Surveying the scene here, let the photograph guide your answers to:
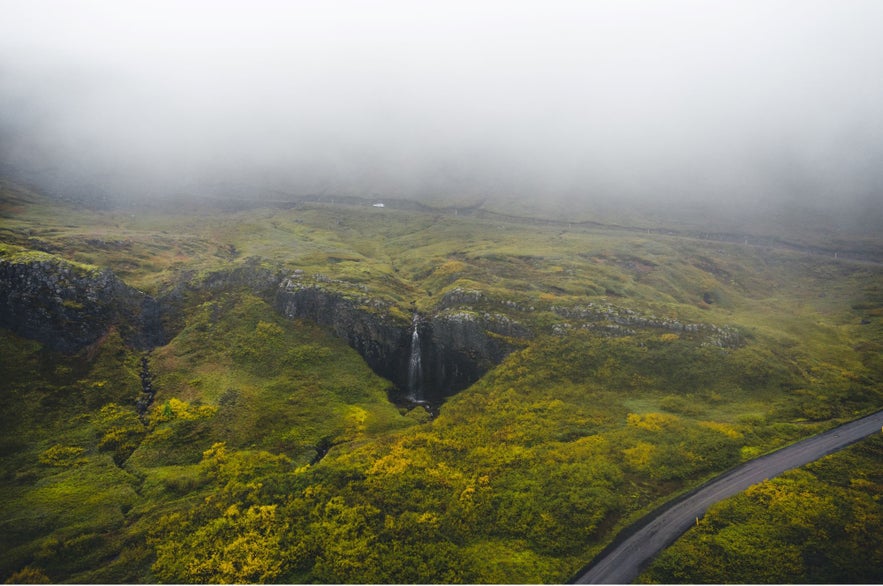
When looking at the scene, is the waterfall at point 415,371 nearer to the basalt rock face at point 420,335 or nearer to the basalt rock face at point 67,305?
the basalt rock face at point 420,335

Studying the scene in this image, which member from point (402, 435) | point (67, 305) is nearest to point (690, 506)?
point (402, 435)

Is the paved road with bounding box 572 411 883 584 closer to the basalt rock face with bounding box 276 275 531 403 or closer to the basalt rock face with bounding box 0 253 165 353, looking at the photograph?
the basalt rock face with bounding box 276 275 531 403

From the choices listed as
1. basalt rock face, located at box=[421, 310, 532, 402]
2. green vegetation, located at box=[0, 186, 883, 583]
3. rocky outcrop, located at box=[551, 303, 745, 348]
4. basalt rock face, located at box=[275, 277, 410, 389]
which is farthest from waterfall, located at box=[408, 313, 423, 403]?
rocky outcrop, located at box=[551, 303, 745, 348]

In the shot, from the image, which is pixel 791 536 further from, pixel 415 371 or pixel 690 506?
pixel 415 371

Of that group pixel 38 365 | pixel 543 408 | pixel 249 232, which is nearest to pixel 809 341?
pixel 543 408

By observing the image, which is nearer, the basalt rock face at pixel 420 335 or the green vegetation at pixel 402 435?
the green vegetation at pixel 402 435

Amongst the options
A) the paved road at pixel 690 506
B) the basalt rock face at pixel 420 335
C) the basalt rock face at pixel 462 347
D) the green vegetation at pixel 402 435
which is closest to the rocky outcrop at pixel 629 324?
the green vegetation at pixel 402 435
